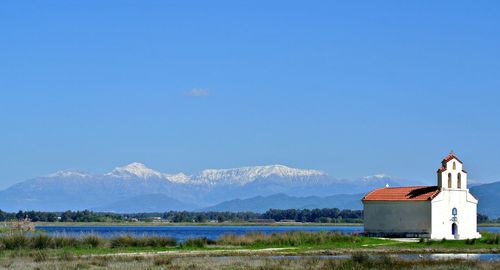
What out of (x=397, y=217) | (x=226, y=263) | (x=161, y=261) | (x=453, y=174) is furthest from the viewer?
(x=397, y=217)

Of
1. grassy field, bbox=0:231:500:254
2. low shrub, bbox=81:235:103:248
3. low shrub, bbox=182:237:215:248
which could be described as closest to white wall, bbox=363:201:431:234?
grassy field, bbox=0:231:500:254

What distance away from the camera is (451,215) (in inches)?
3305

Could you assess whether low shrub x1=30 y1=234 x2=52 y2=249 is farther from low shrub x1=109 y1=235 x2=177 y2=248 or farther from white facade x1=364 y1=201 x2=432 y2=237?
white facade x1=364 y1=201 x2=432 y2=237

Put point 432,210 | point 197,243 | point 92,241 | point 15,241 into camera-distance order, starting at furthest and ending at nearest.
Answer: point 432,210, point 197,243, point 92,241, point 15,241

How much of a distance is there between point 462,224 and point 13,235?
39302mm

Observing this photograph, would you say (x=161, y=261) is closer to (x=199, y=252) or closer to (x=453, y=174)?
(x=199, y=252)

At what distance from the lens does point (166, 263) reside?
48.2 meters

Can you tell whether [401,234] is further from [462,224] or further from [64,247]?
[64,247]

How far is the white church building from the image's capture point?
82750 mm

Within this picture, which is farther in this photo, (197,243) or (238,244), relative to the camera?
(238,244)

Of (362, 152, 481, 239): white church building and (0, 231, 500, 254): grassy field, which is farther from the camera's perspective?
(362, 152, 481, 239): white church building

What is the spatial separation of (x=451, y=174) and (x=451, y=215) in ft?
10.9

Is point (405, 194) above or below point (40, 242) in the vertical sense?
above

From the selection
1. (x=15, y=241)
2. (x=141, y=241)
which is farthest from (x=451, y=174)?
(x=15, y=241)
